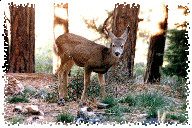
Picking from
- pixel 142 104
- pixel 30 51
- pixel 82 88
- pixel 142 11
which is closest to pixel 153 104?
pixel 142 104

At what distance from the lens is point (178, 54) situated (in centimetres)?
880

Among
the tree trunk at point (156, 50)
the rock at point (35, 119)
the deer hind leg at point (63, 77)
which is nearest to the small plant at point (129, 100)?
the deer hind leg at point (63, 77)

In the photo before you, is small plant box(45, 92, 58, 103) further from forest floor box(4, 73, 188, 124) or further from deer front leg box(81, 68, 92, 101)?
deer front leg box(81, 68, 92, 101)

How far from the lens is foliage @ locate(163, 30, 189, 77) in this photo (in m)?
Result: 8.68

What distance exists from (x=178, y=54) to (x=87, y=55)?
165 inches

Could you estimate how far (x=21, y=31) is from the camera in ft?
31.8

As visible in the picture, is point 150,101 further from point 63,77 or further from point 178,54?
point 178,54

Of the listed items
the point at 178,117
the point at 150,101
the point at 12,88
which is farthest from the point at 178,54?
the point at 12,88

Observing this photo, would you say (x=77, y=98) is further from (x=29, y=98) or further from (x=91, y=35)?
(x=91, y=35)

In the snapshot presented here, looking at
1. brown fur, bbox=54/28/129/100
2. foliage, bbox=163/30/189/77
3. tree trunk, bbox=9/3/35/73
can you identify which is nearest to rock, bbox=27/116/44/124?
brown fur, bbox=54/28/129/100

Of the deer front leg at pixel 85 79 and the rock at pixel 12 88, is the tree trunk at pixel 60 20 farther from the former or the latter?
the deer front leg at pixel 85 79

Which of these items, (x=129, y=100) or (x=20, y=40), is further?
(x=20, y=40)

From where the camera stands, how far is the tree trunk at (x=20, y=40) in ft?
31.7

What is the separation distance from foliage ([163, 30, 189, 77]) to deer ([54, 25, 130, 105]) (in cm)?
352
